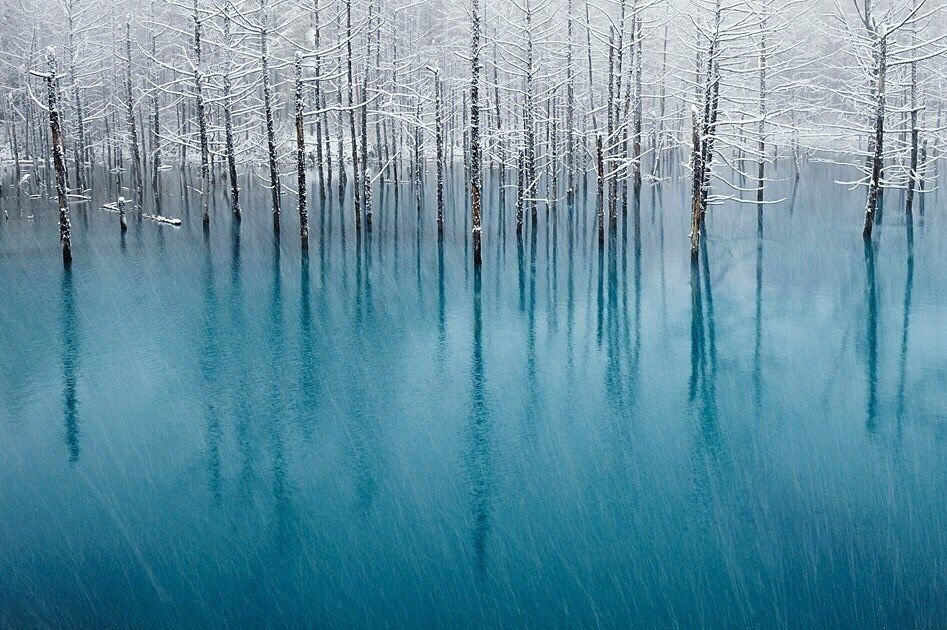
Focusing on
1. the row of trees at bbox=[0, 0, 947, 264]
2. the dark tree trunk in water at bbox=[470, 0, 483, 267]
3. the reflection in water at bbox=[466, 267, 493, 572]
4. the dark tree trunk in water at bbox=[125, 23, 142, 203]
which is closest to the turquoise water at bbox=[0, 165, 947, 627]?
the reflection in water at bbox=[466, 267, 493, 572]

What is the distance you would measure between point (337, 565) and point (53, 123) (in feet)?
61.2

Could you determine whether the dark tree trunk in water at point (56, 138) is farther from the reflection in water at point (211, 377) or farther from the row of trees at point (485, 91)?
the reflection in water at point (211, 377)

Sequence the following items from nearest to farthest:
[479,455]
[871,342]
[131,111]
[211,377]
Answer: [479,455], [211,377], [871,342], [131,111]

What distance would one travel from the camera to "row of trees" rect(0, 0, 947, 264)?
25875mm

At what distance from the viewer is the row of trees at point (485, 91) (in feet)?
84.9

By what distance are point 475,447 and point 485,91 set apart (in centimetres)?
5078

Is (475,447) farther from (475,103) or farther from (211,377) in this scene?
(475,103)

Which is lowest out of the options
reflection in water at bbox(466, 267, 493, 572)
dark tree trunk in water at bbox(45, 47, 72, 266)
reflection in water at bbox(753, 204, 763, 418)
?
reflection in water at bbox(466, 267, 493, 572)

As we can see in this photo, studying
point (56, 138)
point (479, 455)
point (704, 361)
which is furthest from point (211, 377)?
point (56, 138)

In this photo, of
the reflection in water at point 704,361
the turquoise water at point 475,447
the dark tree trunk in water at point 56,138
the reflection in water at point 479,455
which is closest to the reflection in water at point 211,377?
the turquoise water at point 475,447

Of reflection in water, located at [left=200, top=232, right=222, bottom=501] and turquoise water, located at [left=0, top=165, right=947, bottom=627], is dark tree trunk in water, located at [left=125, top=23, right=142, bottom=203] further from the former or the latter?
reflection in water, located at [left=200, top=232, right=222, bottom=501]

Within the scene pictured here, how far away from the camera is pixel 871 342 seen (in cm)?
1669

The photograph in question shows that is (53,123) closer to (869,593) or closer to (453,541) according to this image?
(453,541)

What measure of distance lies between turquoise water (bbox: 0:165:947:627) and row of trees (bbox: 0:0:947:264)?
17.9 feet
